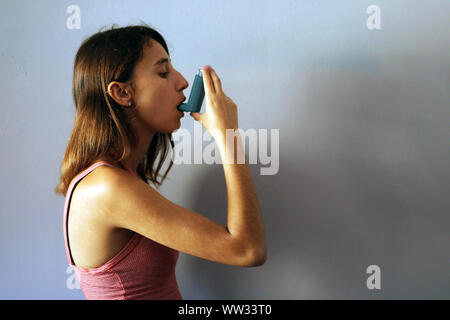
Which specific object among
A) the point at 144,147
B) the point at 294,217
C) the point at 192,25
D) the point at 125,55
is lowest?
the point at 294,217

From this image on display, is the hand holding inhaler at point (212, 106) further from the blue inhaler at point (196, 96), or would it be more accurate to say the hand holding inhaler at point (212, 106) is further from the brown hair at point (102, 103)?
the brown hair at point (102, 103)

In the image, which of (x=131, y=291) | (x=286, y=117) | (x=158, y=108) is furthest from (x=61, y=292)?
(x=286, y=117)

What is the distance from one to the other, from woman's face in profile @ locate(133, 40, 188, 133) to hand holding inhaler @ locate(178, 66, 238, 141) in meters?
0.03

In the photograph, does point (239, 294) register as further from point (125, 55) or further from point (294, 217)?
point (125, 55)

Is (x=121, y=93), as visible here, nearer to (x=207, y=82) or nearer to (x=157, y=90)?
(x=157, y=90)

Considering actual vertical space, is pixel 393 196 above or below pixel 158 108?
below

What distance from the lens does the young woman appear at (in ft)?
2.06

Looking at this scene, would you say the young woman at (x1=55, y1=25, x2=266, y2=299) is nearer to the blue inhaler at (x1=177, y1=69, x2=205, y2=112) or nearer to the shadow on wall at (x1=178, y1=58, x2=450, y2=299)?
the blue inhaler at (x1=177, y1=69, x2=205, y2=112)

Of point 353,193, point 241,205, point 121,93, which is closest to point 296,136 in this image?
point 353,193

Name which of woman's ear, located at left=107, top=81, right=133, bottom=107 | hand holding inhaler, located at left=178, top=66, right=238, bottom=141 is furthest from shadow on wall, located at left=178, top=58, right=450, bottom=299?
woman's ear, located at left=107, top=81, right=133, bottom=107

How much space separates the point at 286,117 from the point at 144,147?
36cm

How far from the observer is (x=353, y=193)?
0.89 m

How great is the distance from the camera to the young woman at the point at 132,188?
629mm
